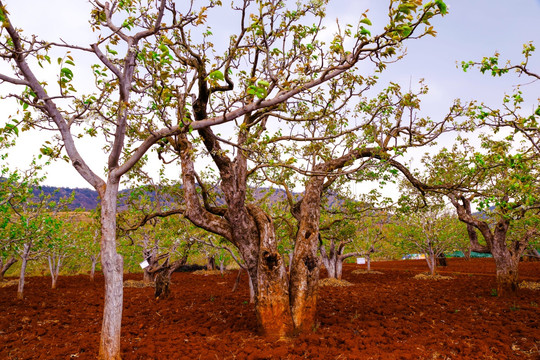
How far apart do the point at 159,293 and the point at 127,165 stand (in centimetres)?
952

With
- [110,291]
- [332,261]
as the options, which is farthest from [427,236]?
[110,291]

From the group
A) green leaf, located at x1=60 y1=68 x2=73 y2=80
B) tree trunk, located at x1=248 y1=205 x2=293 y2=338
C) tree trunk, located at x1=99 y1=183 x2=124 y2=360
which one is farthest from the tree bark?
green leaf, located at x1=60 y1=68 x2=73 y2=80

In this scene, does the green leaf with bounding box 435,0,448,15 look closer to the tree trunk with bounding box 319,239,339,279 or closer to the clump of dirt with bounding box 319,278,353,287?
the clump of dirt with bounding box 319,278,353,287

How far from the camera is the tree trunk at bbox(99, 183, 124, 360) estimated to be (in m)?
5.84

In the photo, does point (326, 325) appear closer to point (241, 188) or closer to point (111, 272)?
point (241, 188)

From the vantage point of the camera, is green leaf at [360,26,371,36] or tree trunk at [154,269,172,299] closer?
green leaf at [360,26,371,36]

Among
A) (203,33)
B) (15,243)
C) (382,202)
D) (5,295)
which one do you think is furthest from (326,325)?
(5,295)

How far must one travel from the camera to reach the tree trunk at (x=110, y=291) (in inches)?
230

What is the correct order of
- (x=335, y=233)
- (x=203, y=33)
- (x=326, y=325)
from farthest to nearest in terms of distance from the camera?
(x=335, y=233) < (x=326, y=325) < (x=203, y=33)

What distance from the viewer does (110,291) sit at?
5.91m

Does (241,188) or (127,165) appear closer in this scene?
(127,165)

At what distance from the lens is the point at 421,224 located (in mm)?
24625

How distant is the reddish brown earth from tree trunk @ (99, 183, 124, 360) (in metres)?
0.78

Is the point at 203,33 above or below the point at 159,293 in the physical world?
above
